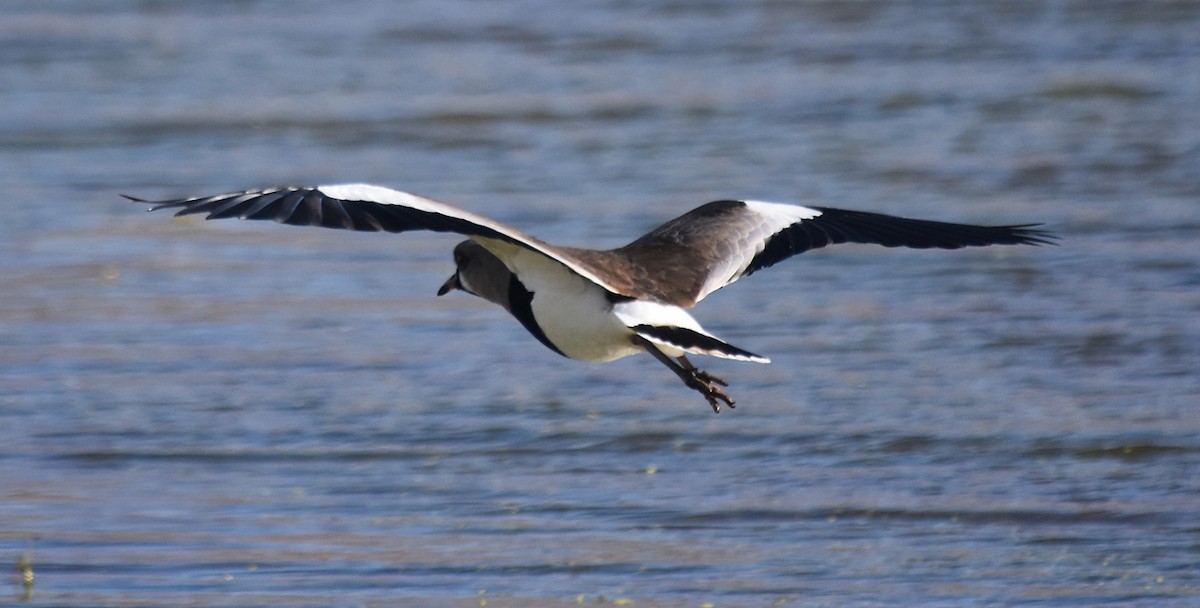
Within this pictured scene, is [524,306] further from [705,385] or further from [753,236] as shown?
[753,236]

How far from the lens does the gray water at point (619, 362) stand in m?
6.51

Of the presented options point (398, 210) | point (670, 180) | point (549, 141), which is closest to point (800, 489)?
point (398, 210)

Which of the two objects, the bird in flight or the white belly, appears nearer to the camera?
the bird in flight

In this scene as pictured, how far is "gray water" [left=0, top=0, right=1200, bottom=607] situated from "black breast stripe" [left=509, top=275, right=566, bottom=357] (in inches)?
32.0

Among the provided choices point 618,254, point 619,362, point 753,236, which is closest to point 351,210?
point 618,254

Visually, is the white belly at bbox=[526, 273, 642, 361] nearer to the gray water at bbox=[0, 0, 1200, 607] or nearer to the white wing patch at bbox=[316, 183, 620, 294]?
the white wing patch at bbox=[316, 183, 620, 294]

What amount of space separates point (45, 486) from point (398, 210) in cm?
260

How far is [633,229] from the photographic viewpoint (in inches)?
417

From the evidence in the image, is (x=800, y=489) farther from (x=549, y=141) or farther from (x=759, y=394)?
(x=549, y=141)

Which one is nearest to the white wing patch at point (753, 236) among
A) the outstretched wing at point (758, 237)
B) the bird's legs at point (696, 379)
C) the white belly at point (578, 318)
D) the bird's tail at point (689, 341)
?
the outstretched wing at point (758, 237)

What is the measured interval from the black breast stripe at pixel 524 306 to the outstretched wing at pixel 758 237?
402mm

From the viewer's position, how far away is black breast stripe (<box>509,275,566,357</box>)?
5988 millimetres

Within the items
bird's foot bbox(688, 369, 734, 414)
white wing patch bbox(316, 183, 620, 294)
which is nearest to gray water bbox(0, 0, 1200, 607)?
bird's foot bbox(688, 369, 734, 414)

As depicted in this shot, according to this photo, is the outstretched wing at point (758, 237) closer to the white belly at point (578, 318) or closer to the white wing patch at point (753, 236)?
the white wing patch at point (753, 236)
